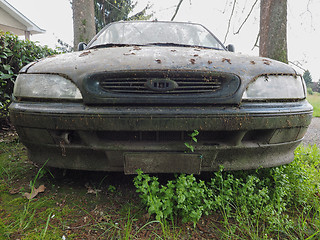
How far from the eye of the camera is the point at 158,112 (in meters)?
1.27

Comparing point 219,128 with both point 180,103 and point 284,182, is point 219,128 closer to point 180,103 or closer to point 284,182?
point 180,103

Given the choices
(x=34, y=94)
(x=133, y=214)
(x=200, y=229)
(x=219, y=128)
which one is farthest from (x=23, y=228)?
(x=219, y=128)

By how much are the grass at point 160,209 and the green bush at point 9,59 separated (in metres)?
1.99

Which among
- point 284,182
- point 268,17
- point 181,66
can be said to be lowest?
point 284,182

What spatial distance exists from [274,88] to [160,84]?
31.7 inches

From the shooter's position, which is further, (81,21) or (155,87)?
(81,21)

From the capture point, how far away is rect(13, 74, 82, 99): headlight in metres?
1.36

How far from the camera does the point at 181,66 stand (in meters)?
1.35

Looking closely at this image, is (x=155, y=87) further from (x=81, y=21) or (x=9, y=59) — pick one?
(x=81, y=21)

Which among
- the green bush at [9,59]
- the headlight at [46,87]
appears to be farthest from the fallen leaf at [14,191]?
the green bush at [9,59]

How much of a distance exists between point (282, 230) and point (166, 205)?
741 millimetres

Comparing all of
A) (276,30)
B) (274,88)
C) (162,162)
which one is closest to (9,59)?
(162,162)

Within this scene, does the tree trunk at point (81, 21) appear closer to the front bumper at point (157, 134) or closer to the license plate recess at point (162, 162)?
the front bumper at point (157, 134)

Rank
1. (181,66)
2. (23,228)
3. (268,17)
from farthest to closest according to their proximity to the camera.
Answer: (268,17)
(181,66)
(23,228)
